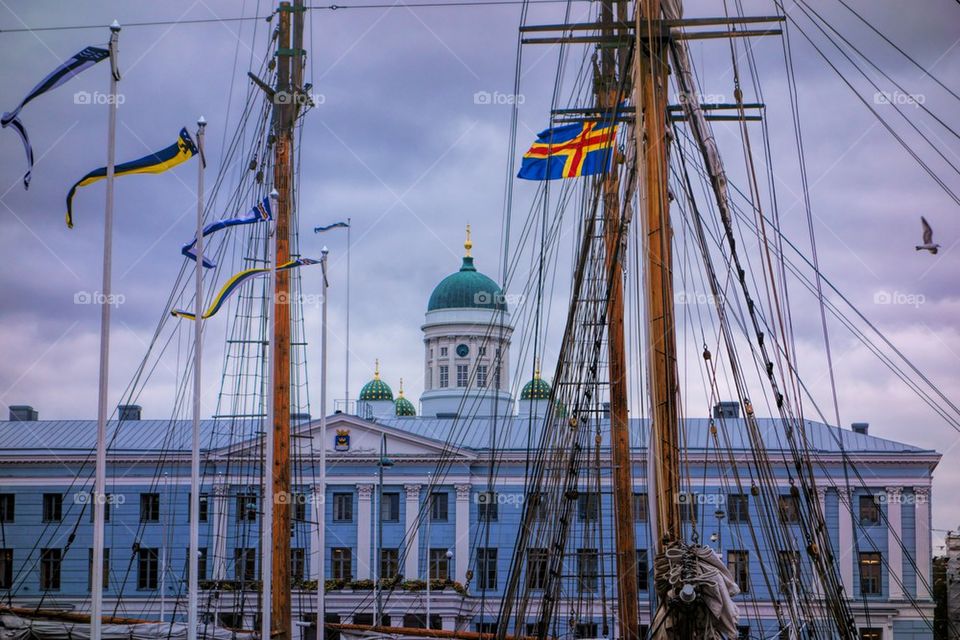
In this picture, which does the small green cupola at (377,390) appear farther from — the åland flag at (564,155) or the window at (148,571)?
the åland flag at (564,155)

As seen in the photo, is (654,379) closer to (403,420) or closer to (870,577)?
(870,577)

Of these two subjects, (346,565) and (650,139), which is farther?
(346,565)

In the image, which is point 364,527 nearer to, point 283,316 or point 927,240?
point 283,316

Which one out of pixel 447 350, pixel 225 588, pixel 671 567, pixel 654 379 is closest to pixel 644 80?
pixel 654 379

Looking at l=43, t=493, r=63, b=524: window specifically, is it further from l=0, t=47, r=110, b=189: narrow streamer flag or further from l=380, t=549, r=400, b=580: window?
l=0, t=47, r=110, b=189: narrow streamer flag

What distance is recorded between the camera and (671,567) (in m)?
20.2

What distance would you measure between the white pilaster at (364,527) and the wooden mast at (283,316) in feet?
116

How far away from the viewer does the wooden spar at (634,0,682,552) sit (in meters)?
21.7

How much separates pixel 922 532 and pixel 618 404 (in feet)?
133

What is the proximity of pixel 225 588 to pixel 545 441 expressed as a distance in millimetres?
40234

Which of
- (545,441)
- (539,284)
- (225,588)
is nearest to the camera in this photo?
(545,441)

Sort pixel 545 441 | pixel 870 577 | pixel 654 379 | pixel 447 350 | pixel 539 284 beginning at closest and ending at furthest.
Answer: pixel 654 379
pixel 545 441
pixel 539 284
pixel 870 577
pixel 447 350

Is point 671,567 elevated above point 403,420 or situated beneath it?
situated beneath

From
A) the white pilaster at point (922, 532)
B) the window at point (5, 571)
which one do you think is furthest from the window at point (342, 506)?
the white pilaster at point (922, 532)
